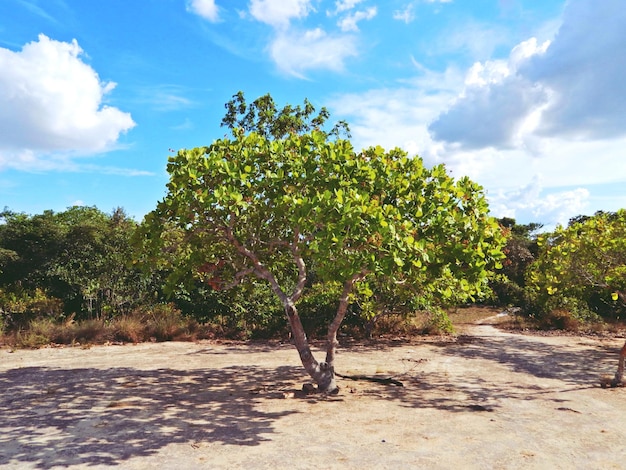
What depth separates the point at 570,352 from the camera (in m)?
14.3

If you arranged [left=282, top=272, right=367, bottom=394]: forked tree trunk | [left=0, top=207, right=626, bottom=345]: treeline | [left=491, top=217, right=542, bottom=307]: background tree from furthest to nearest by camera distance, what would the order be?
[left=491, top=217, right=542, bottom=307]: background tree
[left=0, top=207, right=626, bottom=345]: treeline
[left=282, top=272, right=367, bottom=394]: forked tree trunk

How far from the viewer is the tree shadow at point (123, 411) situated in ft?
20.2

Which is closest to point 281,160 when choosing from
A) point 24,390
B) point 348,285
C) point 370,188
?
point 370,188

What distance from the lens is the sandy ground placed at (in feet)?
19.2

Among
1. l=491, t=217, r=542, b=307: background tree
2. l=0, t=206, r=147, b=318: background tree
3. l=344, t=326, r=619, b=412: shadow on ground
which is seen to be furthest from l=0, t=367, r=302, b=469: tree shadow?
l=491, t=217, r=542, b=307: background tree

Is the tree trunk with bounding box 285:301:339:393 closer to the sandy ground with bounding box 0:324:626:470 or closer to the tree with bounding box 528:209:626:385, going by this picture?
the sandy ground with bounding box 0:324:626:470

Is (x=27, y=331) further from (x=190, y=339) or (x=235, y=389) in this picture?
(x=235, y=389)

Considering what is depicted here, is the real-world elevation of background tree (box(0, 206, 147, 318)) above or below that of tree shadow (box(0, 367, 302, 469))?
above

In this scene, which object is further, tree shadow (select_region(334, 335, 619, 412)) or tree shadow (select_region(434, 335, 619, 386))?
tree shadow (select_region(434, 335, 619, 386))

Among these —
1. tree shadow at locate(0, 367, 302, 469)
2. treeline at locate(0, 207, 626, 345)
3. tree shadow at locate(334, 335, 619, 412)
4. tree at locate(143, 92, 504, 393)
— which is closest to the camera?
tree shadow at locate(0, 367, 302, 469)

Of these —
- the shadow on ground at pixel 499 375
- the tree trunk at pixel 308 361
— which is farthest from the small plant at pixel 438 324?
the tree trunk at pixel 308 361

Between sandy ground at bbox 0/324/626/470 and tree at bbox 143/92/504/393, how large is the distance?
1812mm

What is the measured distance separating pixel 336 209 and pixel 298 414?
12.1 ft

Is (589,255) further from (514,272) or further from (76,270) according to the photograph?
(514,272)
